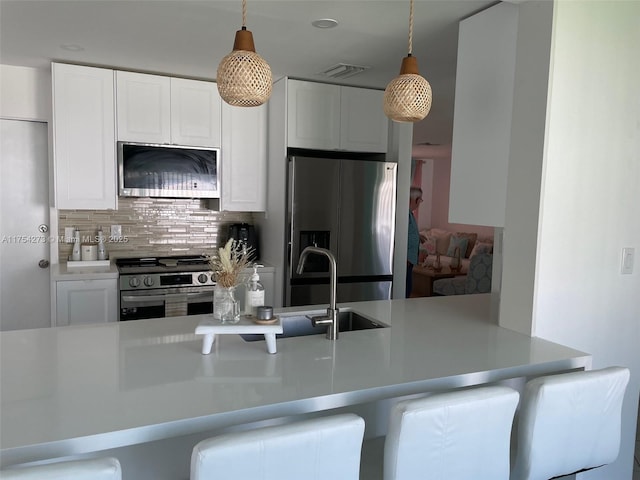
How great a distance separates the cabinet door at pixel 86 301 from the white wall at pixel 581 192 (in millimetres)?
2683

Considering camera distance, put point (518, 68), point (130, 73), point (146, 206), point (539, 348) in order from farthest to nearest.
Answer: point (146, 206) < point (130, 73) < point (518, 68) < point (539, 348)

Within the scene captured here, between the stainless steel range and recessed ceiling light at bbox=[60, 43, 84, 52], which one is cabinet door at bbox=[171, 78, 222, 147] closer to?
recessed ceiling light at bbox=[60, 43, 84, 52]

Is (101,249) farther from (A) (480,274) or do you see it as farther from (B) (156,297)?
(A) (480,274)

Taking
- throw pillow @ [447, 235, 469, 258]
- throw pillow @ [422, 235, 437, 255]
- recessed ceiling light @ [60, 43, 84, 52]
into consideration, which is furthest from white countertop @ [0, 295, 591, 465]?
throw pillow @ [422, 235, 437, 255]

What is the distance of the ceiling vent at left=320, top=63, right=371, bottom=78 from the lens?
3.48 m

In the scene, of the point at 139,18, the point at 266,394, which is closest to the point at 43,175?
the point at 139,18

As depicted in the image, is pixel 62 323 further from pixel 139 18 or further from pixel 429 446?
pixel 429 446

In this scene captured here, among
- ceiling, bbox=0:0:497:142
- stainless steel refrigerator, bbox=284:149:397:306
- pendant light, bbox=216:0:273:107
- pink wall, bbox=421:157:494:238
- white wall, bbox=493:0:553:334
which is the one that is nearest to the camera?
pendant light, bbox=216:0:273:107

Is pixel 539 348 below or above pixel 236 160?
below

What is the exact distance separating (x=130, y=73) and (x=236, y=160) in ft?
3.38

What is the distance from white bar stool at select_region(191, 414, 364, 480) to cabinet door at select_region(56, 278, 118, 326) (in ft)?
9.10

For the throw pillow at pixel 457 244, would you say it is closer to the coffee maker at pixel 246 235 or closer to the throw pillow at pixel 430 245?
the throw pillow at pixel 430 245

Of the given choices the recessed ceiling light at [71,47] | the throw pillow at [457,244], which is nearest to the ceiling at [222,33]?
the recessed ceiling light at [71,47]

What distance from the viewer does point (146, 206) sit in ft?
13.8
